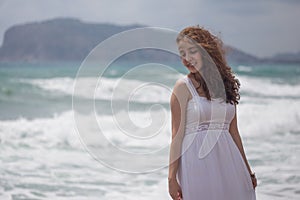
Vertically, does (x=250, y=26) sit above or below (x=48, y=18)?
above

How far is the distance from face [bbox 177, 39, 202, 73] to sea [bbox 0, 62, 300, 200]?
0.36m

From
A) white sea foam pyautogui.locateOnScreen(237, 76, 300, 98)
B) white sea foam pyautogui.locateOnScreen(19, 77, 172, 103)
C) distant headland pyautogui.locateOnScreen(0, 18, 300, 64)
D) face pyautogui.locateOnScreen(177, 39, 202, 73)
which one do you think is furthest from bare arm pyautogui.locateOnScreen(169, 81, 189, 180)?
distant headland pyautogui.locateOnScreen(0, 18, 300, 64)

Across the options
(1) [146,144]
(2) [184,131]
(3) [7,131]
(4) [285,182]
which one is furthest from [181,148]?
(3) [7,131]

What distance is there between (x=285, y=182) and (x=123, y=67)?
19541 mm

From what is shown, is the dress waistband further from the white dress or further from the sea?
the sea

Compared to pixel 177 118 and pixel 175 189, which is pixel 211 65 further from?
pixel 175 189

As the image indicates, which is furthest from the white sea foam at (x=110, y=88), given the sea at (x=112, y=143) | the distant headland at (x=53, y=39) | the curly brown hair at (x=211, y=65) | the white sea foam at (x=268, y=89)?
the distant headland at (x=53, y=39)

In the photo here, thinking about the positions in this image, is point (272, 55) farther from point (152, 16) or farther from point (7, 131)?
point (7, 131)

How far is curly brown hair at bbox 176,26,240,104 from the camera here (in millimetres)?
2346

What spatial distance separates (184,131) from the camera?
236cm

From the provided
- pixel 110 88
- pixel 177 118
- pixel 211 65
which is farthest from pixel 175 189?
pixel 110 88

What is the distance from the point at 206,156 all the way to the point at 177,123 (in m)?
0.19

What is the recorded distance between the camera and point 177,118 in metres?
2.32

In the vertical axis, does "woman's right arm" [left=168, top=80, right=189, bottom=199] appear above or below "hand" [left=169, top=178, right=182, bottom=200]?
above
